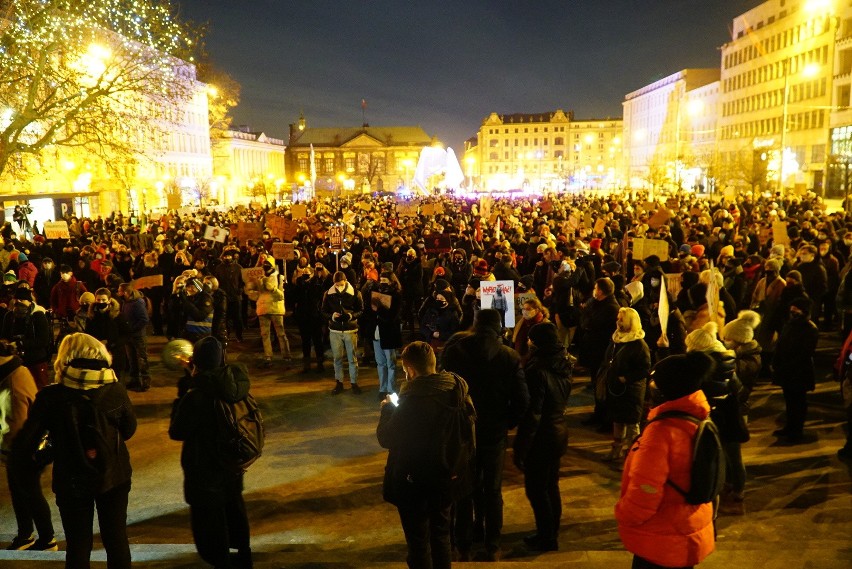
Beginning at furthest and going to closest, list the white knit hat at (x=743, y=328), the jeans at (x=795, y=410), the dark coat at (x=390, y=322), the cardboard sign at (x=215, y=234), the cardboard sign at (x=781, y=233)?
the cardboard sign at (x=215, y=234), the cardboard sign at (x=781, y=233), the dark coat at (x=390, y=322), the jeans at (x=795, y=410), the white knit hat at (x=743, y=328)

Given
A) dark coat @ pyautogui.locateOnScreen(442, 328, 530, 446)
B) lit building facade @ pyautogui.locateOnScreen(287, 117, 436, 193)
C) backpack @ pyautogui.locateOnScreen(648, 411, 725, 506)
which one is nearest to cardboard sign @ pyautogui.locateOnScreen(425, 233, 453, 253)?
dark coat @ pyautogui.locateOnScreen(442, 328, 530, 446)

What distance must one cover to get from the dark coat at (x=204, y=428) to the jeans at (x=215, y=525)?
0.21 ft

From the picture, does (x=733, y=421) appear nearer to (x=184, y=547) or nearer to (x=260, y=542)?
(x=260, y=542)

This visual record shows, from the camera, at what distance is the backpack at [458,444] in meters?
3.76

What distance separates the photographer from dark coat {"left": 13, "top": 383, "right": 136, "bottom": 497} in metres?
3.92

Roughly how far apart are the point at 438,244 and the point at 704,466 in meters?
12.6

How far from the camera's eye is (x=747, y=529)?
5.28 metres

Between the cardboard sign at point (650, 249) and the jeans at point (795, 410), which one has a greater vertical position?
the cardboard sign at point (650, 249)

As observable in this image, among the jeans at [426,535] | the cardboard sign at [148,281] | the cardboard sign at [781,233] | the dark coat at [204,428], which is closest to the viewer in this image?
the jeans at [426,535]

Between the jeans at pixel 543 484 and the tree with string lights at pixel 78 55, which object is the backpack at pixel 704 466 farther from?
the tree with string lights at pixel 78 55

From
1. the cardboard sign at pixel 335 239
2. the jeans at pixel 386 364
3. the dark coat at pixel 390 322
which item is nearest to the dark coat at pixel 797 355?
the dark coat at pixel 390 322

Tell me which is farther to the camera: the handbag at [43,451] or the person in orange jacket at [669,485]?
the handbag at [43,451]

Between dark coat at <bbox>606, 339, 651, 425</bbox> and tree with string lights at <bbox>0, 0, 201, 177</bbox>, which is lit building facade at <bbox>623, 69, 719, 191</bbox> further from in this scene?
dark coat at <bbox>606, 339, 651, 425</bbox>

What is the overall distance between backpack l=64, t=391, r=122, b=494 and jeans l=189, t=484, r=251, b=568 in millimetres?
573
